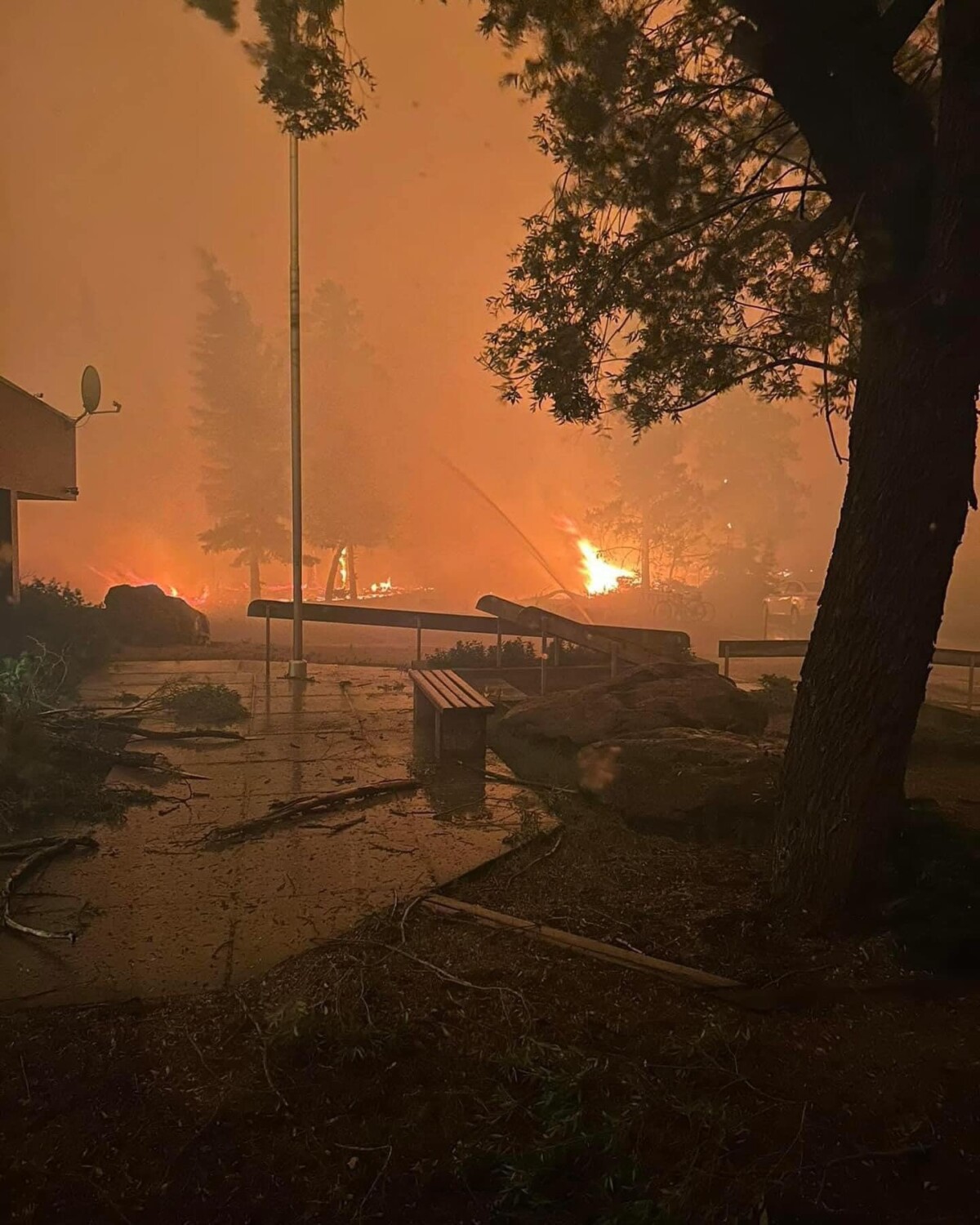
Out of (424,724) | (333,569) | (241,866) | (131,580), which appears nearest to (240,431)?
(333,569)

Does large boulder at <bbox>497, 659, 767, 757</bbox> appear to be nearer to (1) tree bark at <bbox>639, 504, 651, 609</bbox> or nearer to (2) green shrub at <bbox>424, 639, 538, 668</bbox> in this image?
(2) green shrub at <bbox>424, 639, 538, 668</bbox>

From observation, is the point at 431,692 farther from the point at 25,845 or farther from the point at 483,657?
the point at 483,657

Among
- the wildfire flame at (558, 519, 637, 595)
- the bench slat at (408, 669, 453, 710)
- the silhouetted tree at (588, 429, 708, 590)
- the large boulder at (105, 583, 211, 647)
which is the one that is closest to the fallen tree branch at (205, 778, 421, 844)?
the bench slat at (408, 669, 453, 710)

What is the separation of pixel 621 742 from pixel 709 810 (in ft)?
Result: 3.67

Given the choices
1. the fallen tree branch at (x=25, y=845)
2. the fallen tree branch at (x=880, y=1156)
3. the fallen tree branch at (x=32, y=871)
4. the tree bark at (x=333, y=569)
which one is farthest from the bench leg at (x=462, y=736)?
the tree bark at (x=333, y=569)

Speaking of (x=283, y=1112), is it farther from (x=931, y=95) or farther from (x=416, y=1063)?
(x=931, y=95)

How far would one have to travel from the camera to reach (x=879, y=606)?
12.2ft

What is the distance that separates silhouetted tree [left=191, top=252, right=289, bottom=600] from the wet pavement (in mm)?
30939

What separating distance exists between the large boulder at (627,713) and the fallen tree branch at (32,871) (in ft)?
13.6

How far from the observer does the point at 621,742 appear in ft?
20.8

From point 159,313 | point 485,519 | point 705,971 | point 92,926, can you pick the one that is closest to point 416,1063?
point 705,971

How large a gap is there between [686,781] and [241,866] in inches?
116

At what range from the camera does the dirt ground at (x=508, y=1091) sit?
226 cm

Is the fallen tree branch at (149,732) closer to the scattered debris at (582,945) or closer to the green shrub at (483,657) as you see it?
the scattered debris at (582,945)
